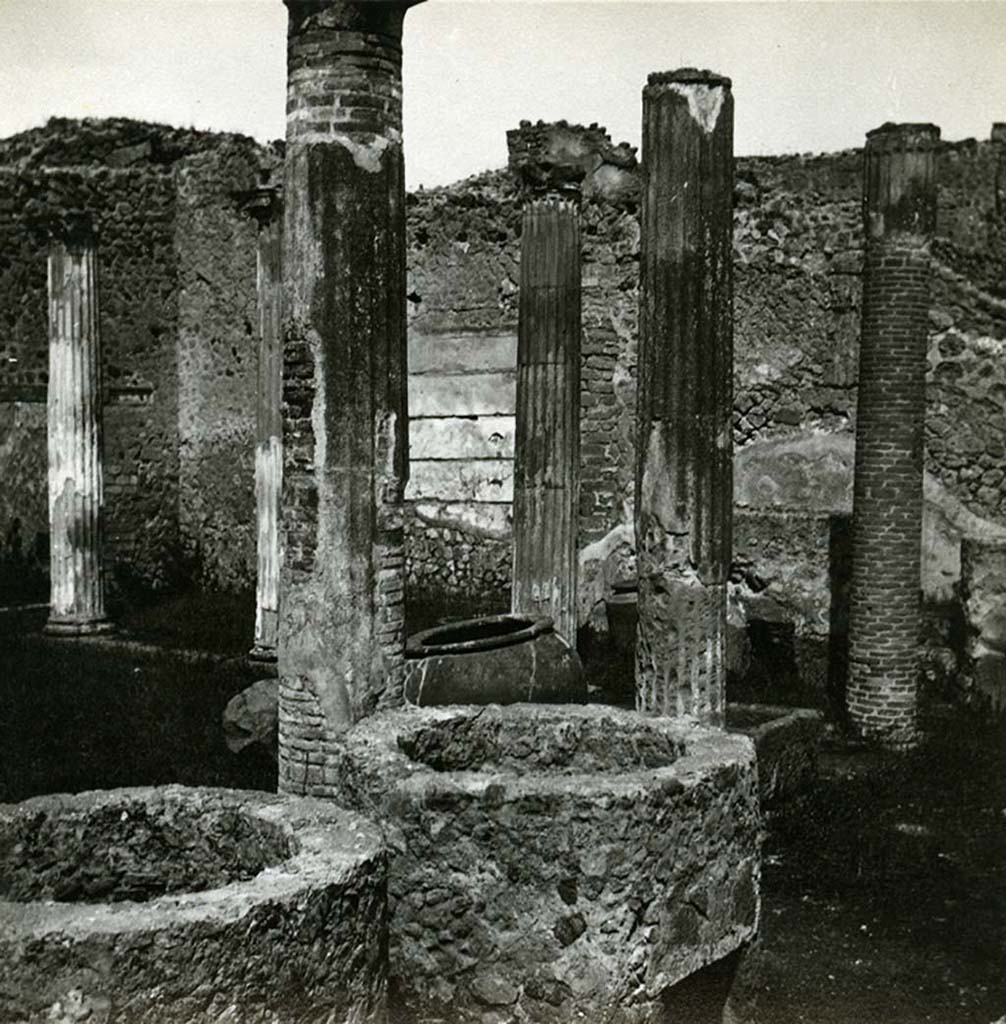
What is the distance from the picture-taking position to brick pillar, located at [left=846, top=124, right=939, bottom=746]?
9055 millimetres

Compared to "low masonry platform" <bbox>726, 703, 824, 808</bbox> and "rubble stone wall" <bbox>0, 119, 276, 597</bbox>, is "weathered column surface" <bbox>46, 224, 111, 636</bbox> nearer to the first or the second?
"rubble stone wall" <bbox>0, 119, 276, 597</bbox>

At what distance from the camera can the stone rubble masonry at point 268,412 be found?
1076 centimetres

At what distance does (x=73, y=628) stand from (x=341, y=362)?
26.8 ft

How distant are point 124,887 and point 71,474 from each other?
30.1 feet

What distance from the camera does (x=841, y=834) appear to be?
7.23 m

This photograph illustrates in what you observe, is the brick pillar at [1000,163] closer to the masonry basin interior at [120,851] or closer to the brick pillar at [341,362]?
the brick pillar at [341,362]

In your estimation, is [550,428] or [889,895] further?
[550,428]

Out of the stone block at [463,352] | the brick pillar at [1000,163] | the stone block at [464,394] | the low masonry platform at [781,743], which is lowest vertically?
the low masonry platform at [781,743]

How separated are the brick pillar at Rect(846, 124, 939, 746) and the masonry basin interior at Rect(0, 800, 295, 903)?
6043 millimetres

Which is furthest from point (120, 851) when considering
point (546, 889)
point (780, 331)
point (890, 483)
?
point (780, 331)

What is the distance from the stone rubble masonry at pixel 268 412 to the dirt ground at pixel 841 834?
2.21 feet

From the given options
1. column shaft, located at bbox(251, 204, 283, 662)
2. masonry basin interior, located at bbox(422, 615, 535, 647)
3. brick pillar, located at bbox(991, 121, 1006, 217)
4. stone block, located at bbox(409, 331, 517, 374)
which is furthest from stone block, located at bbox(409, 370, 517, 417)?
masonry basin interior, located at bbox(422, 615, 535, 647)

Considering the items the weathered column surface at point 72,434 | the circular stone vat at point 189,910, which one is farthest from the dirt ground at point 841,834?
the circular stone vat at point 189,910

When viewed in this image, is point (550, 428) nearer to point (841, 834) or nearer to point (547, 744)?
point (841, 834)
